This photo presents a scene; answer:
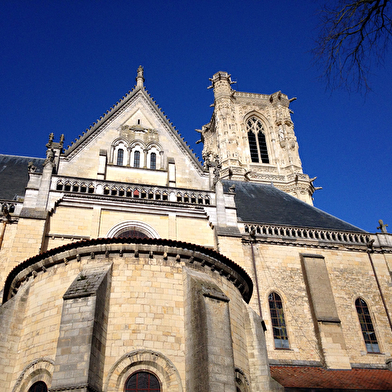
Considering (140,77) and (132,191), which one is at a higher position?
(140,77)

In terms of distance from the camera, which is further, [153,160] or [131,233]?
[153,160]

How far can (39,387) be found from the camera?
404 inches

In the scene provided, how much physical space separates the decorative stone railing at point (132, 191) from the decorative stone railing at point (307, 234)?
3010mm

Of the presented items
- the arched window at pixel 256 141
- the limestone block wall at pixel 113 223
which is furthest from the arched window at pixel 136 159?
the arched window at pixel 256 141

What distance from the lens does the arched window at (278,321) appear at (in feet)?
61.0

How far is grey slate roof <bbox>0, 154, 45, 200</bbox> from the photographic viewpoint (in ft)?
67.8

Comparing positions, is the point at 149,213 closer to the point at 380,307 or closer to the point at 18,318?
the point at 18,318

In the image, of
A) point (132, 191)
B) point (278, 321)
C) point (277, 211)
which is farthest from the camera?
point (277, 211)

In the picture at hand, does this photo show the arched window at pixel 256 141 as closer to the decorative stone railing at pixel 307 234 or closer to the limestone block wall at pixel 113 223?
the decorative stone railing at pixel 307 234

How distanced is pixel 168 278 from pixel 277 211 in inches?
552

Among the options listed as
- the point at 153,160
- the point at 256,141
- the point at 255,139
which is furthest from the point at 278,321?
the point at 255,139

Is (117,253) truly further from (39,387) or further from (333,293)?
(333,293)

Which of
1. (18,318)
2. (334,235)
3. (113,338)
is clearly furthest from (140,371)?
(334,235)

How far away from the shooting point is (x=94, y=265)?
1161 centimetres
